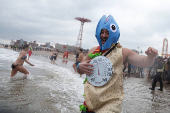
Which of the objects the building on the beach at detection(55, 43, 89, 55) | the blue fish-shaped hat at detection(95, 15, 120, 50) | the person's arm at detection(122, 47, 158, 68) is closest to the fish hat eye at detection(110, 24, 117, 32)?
the blue fish-shaped hat at detection(95, 15, 120, 50)

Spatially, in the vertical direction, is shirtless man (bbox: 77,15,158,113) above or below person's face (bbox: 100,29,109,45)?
below

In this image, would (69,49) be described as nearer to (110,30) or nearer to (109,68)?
(110,30)

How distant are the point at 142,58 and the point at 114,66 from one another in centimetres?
41

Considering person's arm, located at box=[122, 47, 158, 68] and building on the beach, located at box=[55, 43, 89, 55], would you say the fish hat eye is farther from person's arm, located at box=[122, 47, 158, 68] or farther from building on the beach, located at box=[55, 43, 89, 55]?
building on the beach, located at box=[55, 43, 89, 55]

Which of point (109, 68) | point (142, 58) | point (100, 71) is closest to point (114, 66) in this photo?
point (109, 68)

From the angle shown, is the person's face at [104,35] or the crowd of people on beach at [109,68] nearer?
the crowd of people on beach at [109,68]

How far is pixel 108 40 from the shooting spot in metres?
2.00

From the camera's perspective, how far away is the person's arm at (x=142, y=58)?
1.83 m

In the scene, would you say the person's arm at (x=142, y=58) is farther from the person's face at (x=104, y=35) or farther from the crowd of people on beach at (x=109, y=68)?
the person's face at (x=104, y=35)

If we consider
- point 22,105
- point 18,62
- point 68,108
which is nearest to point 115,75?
point 68,108

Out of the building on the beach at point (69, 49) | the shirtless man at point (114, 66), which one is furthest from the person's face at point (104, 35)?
the building on the beach at point (69, 49)

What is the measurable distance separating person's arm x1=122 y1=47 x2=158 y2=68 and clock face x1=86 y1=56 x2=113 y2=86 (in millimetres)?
318

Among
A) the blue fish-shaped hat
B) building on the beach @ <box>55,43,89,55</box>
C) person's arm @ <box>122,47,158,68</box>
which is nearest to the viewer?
person's arm @ <box>122,47,158,68</box>

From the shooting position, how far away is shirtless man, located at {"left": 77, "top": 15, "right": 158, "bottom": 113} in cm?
187
